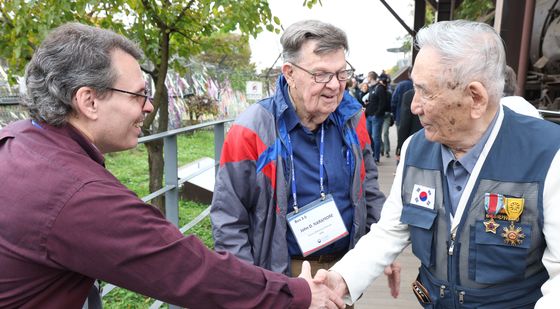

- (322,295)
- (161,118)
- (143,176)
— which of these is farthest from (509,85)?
(143,176)

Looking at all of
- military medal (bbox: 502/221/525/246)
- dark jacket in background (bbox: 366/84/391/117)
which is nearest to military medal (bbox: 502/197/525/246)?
military medal (bbox: 502/221/525/246)

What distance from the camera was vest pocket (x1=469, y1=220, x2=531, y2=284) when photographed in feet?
4.93

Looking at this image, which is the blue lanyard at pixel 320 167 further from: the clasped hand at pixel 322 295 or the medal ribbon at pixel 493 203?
the medal ribbon at pixel 493 203

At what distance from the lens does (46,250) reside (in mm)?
1207

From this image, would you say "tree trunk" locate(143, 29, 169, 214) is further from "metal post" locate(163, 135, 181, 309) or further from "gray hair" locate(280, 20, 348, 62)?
"gray hair" locate(280, 20, 348, 62)

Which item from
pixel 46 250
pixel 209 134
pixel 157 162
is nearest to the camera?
pixel 46 250

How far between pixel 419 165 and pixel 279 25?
304 cm

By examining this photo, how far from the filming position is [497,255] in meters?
1.53

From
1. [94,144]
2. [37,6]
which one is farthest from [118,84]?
[37,6]

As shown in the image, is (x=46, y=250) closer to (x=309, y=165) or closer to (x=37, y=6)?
(x=309, y=165)

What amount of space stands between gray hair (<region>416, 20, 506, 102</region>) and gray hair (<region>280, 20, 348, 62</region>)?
592mm

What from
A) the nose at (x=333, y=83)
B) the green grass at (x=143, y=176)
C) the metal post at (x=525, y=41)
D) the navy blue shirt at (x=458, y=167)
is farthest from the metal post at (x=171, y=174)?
the metal post at (x=525, y=41)

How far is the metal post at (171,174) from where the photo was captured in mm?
2945

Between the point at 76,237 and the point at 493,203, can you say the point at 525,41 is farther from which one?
the point at 76,237
